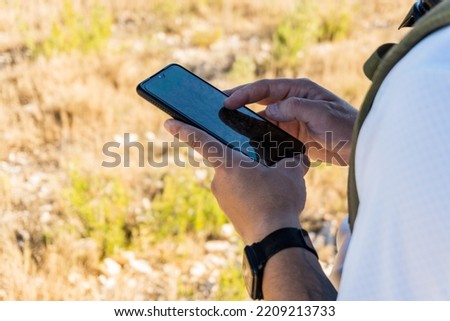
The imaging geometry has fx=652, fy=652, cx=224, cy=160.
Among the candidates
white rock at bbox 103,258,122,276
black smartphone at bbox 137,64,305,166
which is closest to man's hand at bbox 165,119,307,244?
black smartphone at bbox 137,64,305,166

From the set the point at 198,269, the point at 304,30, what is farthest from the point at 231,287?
the point at 304,30

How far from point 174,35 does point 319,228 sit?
216 centimetres

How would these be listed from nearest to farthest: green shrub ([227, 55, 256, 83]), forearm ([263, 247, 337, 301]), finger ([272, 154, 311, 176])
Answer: forearm ([263, 247, 337, 301])
finger ([272, 154, 311, 176])
green shrub ([227, 55, 256, 83])

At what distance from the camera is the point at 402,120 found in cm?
72

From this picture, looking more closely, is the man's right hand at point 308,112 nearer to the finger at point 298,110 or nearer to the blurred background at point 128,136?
the finger at point 298,110

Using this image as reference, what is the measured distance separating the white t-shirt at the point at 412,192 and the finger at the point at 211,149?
53 cm

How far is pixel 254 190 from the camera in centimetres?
118

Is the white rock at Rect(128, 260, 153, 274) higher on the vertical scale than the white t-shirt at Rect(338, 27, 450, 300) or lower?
lower

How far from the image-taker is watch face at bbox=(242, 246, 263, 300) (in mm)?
1115

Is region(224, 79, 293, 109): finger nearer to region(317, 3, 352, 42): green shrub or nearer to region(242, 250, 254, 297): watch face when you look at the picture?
region(242, 250, 254, 297): watch face

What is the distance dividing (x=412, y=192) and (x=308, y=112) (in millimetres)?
800

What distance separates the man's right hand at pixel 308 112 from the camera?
1.50 meters
